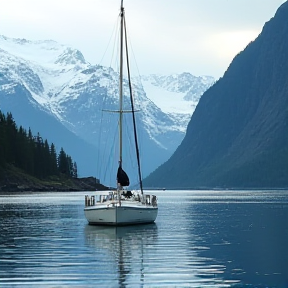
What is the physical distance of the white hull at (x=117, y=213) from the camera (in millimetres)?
75875

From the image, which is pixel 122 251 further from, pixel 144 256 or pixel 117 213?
pixel 117 213

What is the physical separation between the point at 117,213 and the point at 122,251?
2061cm

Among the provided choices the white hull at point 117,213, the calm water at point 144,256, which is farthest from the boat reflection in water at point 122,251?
the white hull at point 117,213

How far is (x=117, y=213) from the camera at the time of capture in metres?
75.9

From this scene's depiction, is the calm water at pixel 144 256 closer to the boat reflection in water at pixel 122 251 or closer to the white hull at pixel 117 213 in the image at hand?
the boat reflection in water at pixel 122 251

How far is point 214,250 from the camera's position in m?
56.3

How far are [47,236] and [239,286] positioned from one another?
31.2 m

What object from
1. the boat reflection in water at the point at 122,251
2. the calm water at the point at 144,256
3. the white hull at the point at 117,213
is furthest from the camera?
the white hull at the point at 117,213

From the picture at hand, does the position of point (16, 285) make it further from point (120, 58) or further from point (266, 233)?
point (120, 58)

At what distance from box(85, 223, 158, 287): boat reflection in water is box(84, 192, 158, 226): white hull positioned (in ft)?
Answer: 2.25

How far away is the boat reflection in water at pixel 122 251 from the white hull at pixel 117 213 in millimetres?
687

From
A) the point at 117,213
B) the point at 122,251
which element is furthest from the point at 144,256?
the point at 117,213

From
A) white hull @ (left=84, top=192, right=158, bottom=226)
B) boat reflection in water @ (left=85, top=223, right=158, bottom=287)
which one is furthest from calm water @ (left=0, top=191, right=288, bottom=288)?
white hull @ (left=84, top=192, right=158, bottom=226)

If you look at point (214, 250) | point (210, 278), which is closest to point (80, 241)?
point (214, 250)
